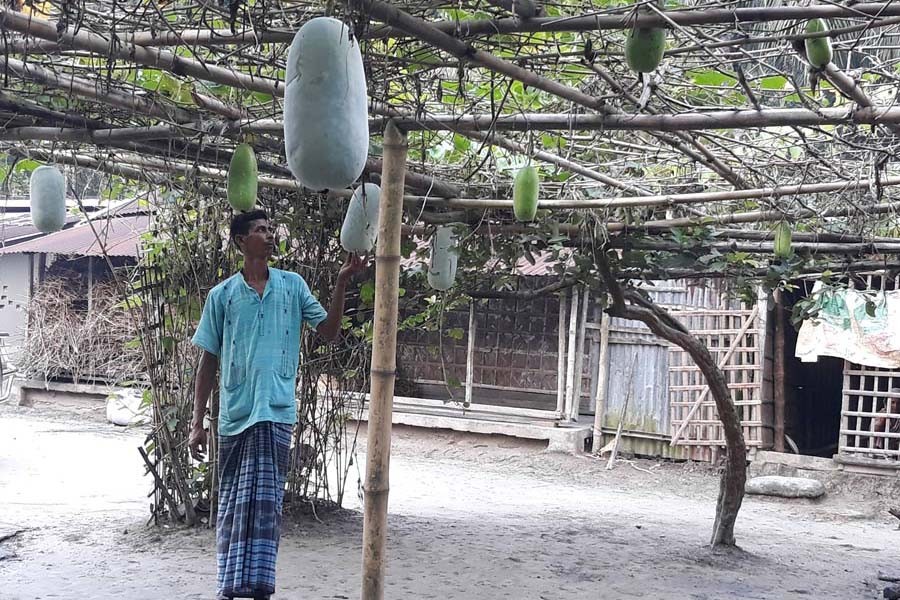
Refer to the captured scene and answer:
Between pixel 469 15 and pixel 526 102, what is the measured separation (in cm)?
128

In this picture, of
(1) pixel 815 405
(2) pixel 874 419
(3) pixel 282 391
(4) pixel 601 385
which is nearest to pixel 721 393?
(3) pixel 282 391

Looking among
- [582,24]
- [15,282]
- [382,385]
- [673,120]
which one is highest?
[582,24]

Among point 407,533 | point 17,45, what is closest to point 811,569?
point 407,533

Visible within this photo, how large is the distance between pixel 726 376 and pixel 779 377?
2.05 ft

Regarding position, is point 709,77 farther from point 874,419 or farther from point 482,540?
point 874,419

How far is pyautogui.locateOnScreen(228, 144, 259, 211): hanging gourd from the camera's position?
137 inches

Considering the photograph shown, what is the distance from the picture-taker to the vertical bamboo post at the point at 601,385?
12.4 m

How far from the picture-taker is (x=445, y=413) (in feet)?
43.8

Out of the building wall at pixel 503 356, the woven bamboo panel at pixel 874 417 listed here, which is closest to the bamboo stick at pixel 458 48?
the woven bamboo panel at pixel 874 417

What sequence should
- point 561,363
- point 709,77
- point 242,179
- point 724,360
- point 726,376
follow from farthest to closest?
point 561,363 → point 726,376 → point 724,360 → point 709,77 → point 242,179

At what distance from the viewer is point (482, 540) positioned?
6.46 metres

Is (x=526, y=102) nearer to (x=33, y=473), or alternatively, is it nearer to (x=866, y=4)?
(x=866, y=4)

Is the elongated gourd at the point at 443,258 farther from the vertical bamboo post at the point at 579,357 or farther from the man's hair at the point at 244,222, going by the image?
the vertical bamboo post at the point at 579,357

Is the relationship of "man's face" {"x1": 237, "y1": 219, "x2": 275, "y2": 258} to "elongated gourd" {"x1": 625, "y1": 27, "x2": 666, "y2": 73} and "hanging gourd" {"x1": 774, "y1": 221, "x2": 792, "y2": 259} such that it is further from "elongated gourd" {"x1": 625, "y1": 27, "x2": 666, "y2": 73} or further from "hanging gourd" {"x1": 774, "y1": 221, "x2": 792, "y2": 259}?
"hanging gourd" {"x1": 774, "y1": 221, "x2": 792, "y2": 259}
